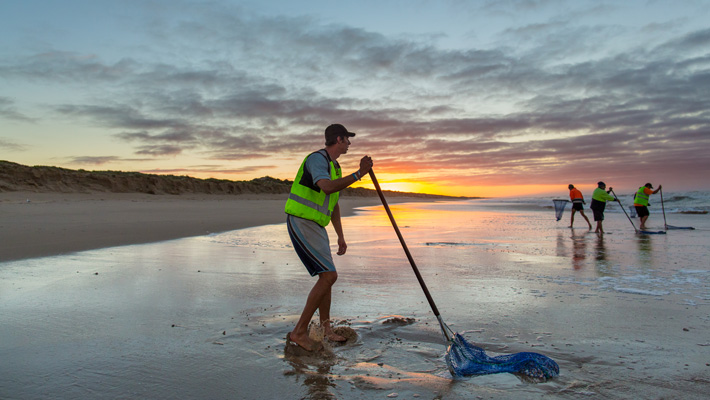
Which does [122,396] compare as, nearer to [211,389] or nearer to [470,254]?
[211,389]

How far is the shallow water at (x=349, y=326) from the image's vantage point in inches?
117

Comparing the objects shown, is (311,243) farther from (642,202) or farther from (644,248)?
(642,202)

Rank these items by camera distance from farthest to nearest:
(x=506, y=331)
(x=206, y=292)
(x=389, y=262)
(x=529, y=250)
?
(x=529, y=250), (x=389, y=262), (x=206, y=292), (x=506, y=331)

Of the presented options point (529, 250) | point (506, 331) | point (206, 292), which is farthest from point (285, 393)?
point (529, 250)

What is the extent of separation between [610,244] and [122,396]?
1135 cm

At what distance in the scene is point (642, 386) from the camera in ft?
9.55

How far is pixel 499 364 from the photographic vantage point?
3180 millimetres

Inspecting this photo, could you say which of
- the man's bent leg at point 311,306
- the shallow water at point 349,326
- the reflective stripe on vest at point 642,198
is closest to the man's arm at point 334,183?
the man's bent leg at point 311,306

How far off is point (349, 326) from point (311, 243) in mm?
1014

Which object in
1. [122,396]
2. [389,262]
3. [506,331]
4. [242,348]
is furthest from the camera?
[389,262]

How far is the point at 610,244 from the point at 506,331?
857 centimetres

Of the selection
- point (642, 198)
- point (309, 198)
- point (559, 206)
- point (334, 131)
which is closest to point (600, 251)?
point (334, 131)

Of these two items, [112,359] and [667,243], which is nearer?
[112,359]

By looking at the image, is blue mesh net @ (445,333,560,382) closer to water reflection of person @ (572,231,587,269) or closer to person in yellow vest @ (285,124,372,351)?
person in yellow vest @ (285,124,372,351)
